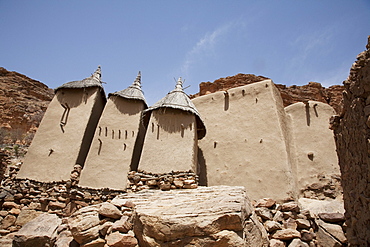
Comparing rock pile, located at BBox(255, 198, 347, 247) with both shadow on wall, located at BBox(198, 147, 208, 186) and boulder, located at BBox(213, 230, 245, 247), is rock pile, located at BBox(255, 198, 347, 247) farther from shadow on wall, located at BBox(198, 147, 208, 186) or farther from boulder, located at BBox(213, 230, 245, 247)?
shadow on wall, located at BBox(198, 147, 208, 186)

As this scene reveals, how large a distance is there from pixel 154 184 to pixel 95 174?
116 inches

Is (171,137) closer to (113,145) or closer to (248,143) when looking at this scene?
(113,145)

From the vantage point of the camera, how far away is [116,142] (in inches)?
420

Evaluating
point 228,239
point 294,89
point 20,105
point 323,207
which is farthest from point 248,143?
point 20,105

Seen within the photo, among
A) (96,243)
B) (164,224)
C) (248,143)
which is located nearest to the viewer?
(164,224)

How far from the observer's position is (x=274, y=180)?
348 inches

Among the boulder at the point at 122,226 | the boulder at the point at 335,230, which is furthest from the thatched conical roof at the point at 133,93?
the boulder at the point at 335,230

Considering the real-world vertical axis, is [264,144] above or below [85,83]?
below

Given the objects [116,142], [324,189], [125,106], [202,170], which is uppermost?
[125,106]

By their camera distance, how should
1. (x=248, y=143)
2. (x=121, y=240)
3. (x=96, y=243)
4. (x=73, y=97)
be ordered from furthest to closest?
(x=73, y=97) → (x=248, y=143) → (x=96, y=243) → (x=121, y=240)

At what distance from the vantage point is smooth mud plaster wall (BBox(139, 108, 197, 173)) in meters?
8.42

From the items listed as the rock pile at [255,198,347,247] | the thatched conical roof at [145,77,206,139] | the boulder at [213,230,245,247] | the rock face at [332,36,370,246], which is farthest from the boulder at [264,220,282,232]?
the thatched conical roof at [145,77,206,139]

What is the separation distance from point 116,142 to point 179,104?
132 inches

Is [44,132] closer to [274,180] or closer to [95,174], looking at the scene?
[95,174]
